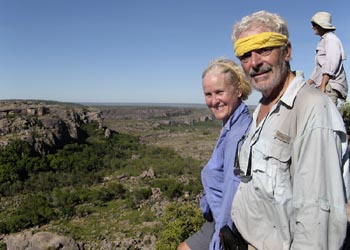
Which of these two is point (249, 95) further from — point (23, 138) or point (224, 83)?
point (23, 138)

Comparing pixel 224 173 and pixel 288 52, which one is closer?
pixel 288 52

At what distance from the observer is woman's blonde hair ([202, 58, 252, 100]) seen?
87.7 inches

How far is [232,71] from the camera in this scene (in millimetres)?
2232

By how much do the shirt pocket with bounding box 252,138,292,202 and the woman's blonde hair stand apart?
2.49ft

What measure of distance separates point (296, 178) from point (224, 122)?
1.01 meters

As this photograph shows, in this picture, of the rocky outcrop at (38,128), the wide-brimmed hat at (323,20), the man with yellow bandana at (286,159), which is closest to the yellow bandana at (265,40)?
the man with yellow bandana at (286,159)

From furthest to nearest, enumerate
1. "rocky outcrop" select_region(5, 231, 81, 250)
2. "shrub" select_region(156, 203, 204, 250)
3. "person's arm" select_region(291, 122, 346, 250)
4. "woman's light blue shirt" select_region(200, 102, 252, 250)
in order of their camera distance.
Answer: "rocky outcrop" select_region(5, 231, 81, 250) → "shrub" select_region(156, 203, 204, 250) → "woman's light blue shirt" select_region(200, 102, 252, 250) → "person's arm" select_region(291, 122, 346, 250)

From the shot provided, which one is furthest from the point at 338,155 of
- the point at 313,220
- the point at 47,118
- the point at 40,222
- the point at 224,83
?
the point at 47,118

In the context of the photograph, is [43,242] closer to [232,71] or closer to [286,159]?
[232,71]

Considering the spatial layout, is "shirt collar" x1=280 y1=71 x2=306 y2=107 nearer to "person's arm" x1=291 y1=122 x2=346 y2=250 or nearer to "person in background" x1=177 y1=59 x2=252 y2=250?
"person's arm" x1=291 y1=122 x2=346 y2=250

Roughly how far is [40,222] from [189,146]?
43.6 m

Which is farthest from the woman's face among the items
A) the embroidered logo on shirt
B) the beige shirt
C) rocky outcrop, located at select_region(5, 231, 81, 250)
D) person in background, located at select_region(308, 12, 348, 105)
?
rocky outcrop, located at select_region(5, 231, 81, 250)

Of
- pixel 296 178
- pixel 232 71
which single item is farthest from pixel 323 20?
pixel 296 178

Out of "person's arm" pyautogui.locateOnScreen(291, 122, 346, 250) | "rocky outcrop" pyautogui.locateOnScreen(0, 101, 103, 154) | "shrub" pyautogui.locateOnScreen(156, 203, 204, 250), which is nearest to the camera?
"person's arm" pyautogui.locateOnScreen(291, 122, 346, 250)
